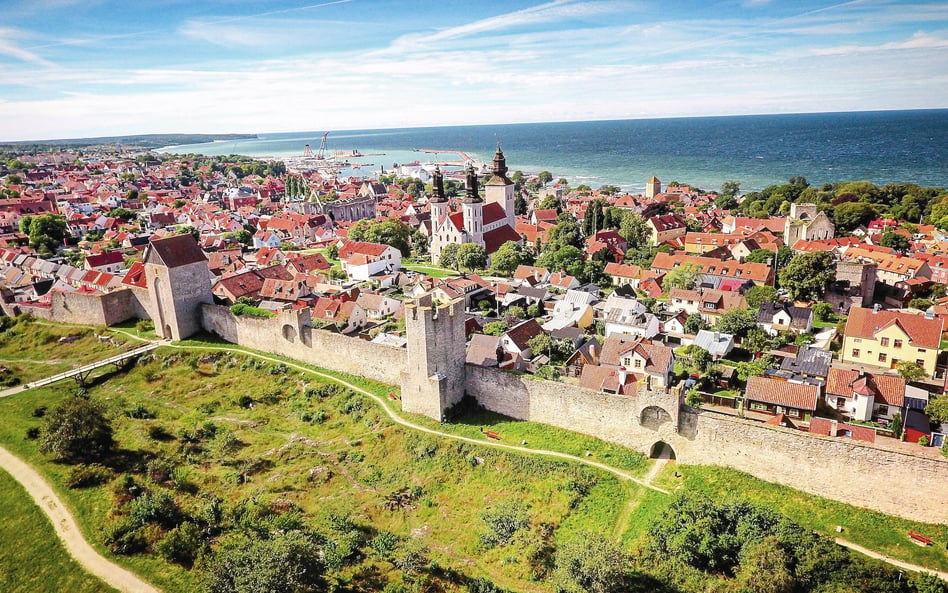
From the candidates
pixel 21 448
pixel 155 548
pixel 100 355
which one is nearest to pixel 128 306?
pixel 100 355

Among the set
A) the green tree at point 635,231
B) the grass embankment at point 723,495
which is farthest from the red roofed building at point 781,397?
the green tree at point 635,231

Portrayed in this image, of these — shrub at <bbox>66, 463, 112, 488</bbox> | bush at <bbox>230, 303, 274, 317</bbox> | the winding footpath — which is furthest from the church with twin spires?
shrub at <bbox>66, 463, 112, 488</bbox>

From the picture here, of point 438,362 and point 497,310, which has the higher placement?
point 438,362

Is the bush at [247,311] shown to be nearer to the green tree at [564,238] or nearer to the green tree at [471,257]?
the green tree at [471,257]

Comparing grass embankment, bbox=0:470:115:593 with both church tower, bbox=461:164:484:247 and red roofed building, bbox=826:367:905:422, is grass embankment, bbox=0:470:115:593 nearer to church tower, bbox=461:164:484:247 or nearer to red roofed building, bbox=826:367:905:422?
red roofed building, bbox=826:367:905:422

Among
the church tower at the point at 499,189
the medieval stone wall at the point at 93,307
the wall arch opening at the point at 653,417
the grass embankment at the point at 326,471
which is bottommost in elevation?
the grass embankment at the point at 326,471

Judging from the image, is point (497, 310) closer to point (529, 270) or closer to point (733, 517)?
point (529, 270)
